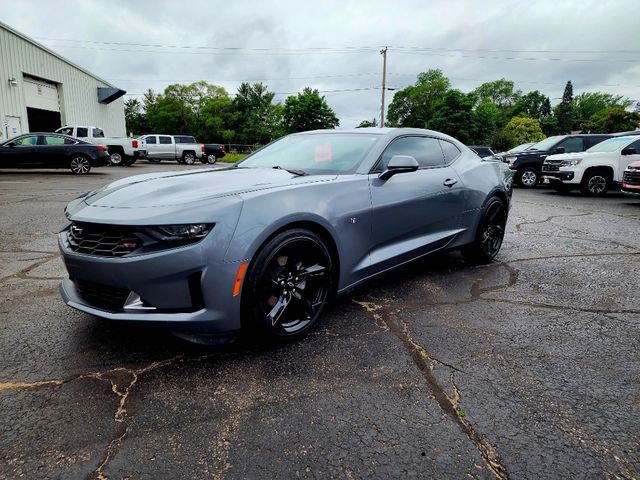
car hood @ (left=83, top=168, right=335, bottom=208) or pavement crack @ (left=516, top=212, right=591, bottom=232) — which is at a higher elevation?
car hood @ (left=83, top=168, right=335, bottom=208)

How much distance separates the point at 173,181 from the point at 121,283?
0.89m

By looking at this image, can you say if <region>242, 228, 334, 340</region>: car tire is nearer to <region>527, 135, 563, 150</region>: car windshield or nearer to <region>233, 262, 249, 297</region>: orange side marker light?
<region>233, 262, 249, 297</region>: orange side marker light

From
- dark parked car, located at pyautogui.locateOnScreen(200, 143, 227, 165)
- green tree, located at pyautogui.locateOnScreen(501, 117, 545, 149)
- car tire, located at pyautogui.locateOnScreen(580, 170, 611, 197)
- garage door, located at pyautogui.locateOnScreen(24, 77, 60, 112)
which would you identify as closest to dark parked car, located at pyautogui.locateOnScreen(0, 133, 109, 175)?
garage door, located at pyautogui.locateOnScreen(24, 77, 60, 112)

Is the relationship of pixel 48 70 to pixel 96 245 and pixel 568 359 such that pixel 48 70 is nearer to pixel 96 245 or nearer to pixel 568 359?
pixel 96 245

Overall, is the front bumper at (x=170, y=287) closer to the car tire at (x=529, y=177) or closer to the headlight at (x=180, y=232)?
the headlight at (x=180, y=232)

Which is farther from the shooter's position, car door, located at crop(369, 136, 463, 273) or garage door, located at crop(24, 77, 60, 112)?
garage door, located at crop(24, 77, 60, 112)

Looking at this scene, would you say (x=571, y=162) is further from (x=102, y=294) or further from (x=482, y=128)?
(x=482, y=128)

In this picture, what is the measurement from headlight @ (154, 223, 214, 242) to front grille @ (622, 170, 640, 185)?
1084 centimetres

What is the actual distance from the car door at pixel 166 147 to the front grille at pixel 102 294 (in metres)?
25.7

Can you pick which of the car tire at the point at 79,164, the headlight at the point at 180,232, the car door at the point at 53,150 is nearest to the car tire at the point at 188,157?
the car tire at the point at 79,164

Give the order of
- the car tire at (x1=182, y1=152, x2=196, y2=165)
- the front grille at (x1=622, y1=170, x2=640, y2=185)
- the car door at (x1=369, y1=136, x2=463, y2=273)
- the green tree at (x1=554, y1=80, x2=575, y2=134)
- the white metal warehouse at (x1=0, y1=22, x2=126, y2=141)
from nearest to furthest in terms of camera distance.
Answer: the car door at (x1=369, y1=136, x2=463, y2=273) < the front grille at (x1=622, y1=170, x2=640, y2=185) < the white metal warehouse at (x1=0, y1=22, x2=126, y2=141) < the car tire at (x1=182, y1=152, x2=196, y2=165) < the green tree at (x1=554, y1=80, x2=575, y2=134)

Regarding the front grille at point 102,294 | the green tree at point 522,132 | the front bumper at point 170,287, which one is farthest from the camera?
the green tree at point 522,132

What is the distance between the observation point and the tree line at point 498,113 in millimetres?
56938

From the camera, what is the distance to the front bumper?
2117mm
